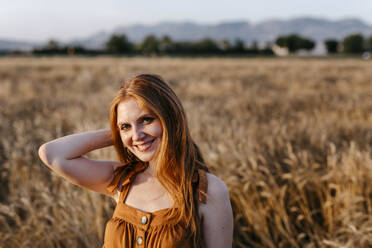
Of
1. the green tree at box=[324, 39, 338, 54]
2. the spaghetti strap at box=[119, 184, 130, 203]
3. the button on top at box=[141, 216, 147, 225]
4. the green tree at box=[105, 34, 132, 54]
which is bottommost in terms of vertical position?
the button on top at box=[141, 216, 147, 225]

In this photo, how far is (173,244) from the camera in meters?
1.25

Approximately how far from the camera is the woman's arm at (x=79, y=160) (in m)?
1.41

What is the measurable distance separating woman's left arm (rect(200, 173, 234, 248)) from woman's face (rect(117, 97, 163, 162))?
296 mm

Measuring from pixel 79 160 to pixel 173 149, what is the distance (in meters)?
Result: 0.45

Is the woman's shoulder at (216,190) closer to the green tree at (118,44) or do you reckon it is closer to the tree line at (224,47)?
the tree line at (224,47)

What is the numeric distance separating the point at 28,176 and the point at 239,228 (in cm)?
229

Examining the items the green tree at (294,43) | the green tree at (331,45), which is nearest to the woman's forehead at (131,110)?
the green tree at (331,45)

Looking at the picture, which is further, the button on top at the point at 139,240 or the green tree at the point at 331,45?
the green tree at the point at 331,45

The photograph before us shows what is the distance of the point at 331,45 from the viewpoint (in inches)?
3398

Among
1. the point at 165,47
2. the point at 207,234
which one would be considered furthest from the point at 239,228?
the point at 165,47

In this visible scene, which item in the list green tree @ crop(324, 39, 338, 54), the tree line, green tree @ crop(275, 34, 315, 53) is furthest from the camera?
green tree @ crop(275, 34, 315, 53)

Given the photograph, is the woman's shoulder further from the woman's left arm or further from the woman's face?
the woman's face

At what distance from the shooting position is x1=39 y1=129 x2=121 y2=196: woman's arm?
141cm

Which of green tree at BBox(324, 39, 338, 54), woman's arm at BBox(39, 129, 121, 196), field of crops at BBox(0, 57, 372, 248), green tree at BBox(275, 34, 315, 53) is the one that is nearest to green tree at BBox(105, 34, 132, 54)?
green tree at BBox(275, 34, 315, 53)
